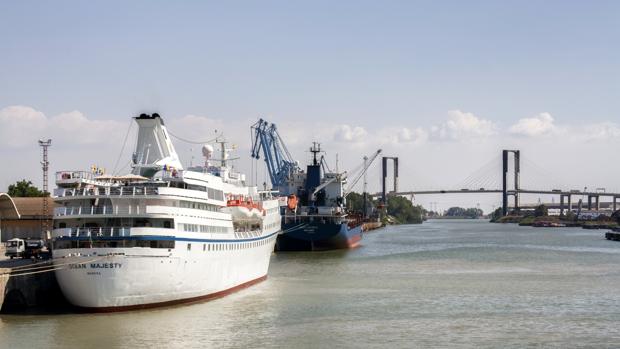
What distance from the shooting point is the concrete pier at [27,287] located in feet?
144

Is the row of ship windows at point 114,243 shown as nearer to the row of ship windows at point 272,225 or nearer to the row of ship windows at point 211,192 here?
the row of ship windows at point 211,192

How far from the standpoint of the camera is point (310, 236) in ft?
342

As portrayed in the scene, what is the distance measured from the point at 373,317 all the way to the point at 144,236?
43.6 feet

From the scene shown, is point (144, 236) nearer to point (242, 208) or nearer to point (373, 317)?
point (373, 317)

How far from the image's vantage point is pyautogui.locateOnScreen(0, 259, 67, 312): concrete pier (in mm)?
43763

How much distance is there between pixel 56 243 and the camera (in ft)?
149

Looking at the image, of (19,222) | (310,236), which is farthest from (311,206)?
(19,222)

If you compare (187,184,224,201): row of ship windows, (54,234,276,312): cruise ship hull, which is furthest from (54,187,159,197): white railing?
(187,184,224,201): row of ship windows

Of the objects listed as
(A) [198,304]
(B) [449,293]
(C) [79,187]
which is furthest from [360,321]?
(C) [79,187]

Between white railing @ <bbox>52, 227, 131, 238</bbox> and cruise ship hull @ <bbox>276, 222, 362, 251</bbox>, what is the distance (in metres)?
58.8

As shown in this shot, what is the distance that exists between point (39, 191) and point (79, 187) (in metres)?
51.4

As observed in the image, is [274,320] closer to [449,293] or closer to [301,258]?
[449,293]

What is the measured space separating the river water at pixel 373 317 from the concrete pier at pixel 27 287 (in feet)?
5.67

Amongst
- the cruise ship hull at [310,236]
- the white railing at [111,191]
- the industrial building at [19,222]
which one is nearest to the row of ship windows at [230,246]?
the white railing at [111,191]
